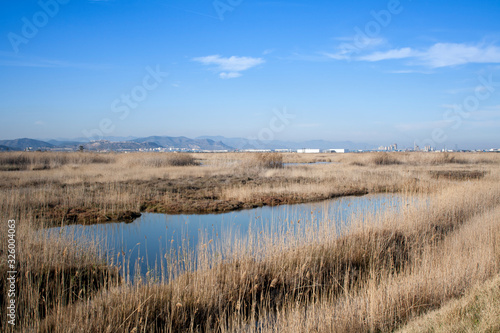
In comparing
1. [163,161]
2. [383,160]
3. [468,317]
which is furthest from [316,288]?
[383,160]

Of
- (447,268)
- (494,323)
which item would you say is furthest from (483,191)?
(494,323)

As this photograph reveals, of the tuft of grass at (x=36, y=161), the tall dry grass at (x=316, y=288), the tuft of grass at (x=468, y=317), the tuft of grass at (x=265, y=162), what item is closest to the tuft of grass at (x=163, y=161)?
the tuft of grass at (x=36, y=161)

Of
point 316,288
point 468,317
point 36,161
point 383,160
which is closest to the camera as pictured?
point 468,317

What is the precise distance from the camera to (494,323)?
4.21 metres

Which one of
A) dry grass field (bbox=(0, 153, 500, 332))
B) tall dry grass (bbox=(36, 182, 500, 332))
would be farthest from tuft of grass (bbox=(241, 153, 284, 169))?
tall dry grass (bbox=(36, 182, 500, 332))

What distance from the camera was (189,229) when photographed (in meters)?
12.5

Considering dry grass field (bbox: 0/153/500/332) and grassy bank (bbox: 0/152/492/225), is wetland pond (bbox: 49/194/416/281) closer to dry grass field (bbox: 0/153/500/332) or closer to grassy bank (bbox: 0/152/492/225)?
dry grass field (bbox: 0/153/500/332)

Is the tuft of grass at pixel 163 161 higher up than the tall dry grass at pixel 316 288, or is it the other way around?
the tuft of grass at pixel 163 161

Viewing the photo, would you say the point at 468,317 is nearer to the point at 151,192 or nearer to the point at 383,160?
the point at 151,192

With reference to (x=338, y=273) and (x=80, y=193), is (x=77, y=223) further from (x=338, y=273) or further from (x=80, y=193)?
(x=338, y=273)

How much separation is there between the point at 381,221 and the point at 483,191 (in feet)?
23.7

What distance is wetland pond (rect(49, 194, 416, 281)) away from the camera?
8.86 metres

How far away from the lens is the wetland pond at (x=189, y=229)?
8859 millimetres

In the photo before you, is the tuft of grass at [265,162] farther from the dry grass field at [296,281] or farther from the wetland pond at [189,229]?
the dry grass field at [296,281]
